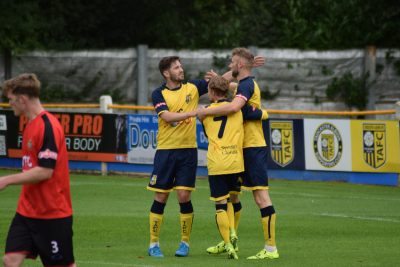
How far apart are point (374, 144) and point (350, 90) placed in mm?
9835

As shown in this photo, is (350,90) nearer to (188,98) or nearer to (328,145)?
(328,145)

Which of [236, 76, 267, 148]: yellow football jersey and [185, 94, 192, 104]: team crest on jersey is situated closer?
[236, 76, 267, 148]: yellow football jersey

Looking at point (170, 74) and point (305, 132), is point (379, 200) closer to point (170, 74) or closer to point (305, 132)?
point (305, 132)

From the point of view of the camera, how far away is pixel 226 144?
1109cm

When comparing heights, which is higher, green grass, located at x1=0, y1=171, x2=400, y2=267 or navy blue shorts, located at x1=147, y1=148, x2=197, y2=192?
navy blue shorts, located at x1=147, y1=148, x2=197, y2=192

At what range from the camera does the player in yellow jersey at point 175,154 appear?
37.7 ft

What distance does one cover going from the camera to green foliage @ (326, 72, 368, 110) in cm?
A: 2959

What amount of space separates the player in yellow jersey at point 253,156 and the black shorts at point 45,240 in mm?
3423

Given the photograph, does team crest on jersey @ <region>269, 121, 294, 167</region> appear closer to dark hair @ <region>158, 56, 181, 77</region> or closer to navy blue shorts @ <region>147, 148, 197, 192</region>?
navy blue shorts @ <region>147, 148, 197, 192</region>

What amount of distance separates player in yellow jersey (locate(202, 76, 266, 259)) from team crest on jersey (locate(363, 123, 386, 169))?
907 centimetres

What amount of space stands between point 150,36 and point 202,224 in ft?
64.1

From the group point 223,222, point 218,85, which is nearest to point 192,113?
point 218,85

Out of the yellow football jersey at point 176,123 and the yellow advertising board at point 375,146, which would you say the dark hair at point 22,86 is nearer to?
the yellow football jersey at point 176,123

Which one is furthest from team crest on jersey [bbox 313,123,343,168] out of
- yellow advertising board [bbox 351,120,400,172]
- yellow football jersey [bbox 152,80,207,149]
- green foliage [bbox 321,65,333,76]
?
green foliage [bbox 321,65,333,76]
